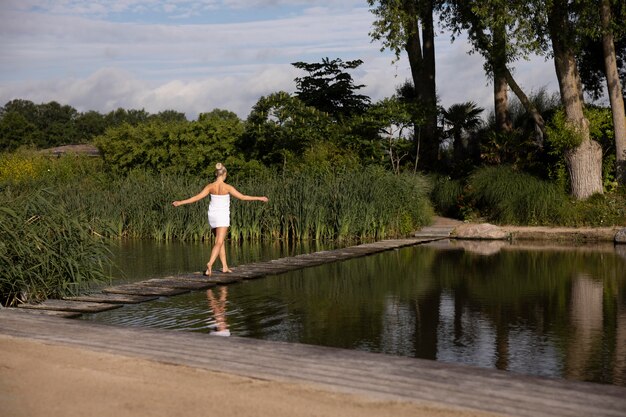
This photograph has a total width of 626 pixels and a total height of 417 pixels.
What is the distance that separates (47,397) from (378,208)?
52.0 ft

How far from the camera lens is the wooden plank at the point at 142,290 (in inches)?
477

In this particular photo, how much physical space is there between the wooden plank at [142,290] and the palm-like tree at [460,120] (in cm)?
1954

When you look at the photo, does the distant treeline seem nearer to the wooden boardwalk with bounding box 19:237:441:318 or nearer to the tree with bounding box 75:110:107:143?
the tree with bounding box 75:110:107:143

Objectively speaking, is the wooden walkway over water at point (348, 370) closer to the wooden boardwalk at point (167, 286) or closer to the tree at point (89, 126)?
the wooden boardwalk at point (167, 286)

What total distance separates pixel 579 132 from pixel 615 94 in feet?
4.71

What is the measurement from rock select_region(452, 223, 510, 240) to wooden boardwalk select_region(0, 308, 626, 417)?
14.7 metres

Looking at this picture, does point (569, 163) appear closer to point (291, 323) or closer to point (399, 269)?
point (399, 269)

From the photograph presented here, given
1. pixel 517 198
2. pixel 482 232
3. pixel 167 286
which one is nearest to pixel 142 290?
pixel 167 286

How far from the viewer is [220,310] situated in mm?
10906

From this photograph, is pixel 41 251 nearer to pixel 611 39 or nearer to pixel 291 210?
pixel 291 210

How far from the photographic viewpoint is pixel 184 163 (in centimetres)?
3028

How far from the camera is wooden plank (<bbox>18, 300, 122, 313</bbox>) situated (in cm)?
1038

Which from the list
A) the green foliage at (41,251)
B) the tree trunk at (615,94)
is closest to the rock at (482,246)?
the tree trunk at (615,94)

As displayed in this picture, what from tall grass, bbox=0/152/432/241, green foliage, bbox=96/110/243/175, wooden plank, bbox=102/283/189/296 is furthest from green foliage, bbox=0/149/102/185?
wooden plank, bbox=102/283/189/296
